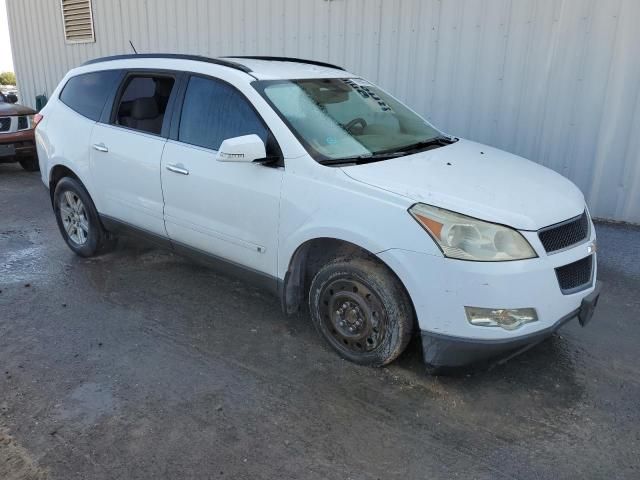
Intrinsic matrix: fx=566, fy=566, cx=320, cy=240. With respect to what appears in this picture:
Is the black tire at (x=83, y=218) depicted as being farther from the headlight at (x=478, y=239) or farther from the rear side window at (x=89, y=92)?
the headlight at (x=478, y=239)

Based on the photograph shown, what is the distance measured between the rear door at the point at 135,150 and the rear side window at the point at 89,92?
0.18 meters

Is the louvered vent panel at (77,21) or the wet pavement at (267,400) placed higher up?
the louvered vent panel at (77,21)

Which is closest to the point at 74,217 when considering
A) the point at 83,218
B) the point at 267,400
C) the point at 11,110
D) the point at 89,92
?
the point at 83,218

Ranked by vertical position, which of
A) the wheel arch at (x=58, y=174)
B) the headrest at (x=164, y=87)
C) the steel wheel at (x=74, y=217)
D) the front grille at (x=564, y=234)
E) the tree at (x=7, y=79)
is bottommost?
the tree at (x=7, y=79)

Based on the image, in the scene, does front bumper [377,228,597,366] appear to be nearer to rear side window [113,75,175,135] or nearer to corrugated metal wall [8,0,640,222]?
rear side window [113,75,175,135]

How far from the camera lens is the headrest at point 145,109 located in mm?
4398

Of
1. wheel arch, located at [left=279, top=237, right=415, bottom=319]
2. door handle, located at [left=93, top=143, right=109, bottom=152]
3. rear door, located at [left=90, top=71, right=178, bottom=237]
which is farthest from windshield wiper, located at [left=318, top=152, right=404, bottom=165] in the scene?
door handle, located at [left=93, top=143, right=109, bottom=152]

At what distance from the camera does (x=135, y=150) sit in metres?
4.42

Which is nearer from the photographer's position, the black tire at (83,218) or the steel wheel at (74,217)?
the black tire at (83,218)

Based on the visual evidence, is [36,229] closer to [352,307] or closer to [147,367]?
[147,367]

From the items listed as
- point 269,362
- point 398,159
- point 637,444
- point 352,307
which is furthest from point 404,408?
point 398,159

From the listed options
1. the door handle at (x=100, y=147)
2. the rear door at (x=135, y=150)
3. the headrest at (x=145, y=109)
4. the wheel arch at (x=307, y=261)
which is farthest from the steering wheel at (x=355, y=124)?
the door handle at (x=100, y=147)

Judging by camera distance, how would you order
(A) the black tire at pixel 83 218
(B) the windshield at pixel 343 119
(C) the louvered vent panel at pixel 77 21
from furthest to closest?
(C) the louvered vent panel at pixel 77 21, (A) the black tire at pixel 83 218, (B) the windshield at pixel 343 119

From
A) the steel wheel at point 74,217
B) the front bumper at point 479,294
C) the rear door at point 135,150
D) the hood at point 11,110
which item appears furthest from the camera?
the hood at point 11,110
